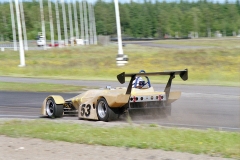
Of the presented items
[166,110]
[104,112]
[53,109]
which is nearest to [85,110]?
[104,112]

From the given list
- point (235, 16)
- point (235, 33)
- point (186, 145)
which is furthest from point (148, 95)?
point (235, 16)

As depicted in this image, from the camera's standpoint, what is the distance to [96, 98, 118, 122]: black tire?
12.2 meters

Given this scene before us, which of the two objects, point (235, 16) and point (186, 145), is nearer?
point (186, 145)

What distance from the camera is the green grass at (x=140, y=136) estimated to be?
7.99 meters

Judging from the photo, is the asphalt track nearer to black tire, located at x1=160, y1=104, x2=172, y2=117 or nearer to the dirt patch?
black tire, located at x1=160, y1=104, x2=172, y2=117

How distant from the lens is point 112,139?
8898 millimetres

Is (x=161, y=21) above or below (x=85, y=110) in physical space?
above

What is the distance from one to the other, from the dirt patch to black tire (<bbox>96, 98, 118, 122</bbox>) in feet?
11.0

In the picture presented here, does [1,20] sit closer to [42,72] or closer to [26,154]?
[42,72]

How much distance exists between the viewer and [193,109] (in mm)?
14523

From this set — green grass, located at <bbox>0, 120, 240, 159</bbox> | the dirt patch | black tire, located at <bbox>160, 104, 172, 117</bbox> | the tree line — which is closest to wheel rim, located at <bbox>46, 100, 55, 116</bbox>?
green grass, located at <bbox>0, 120, 240, 159</bbox>

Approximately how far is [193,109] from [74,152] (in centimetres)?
710

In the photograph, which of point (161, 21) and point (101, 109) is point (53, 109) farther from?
point (161, 21)

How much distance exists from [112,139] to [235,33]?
144435 millimetres
